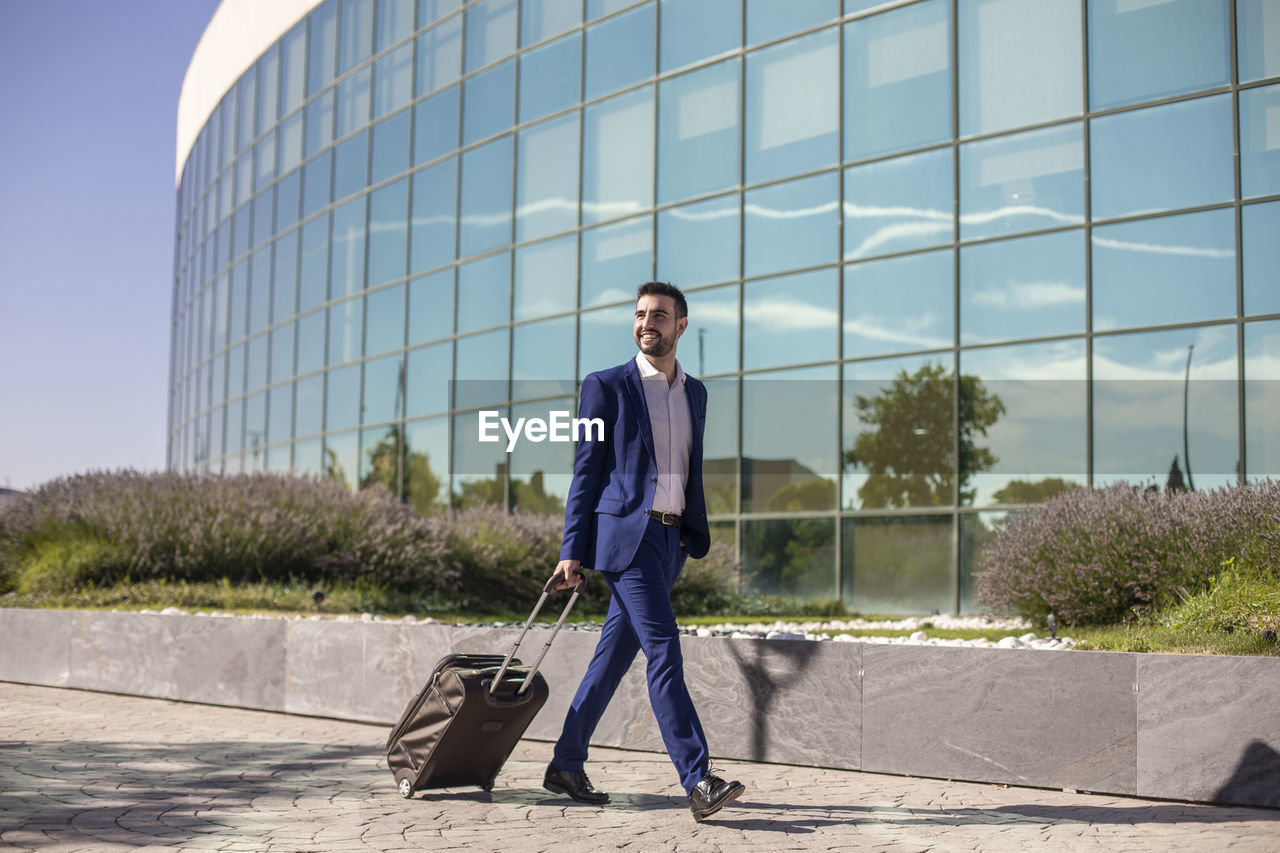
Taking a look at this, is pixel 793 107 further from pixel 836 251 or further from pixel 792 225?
pixel 836 251

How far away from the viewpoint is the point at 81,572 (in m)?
11.5

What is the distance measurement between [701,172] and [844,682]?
11397 millimetres

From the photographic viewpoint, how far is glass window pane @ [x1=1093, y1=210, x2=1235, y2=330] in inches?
481

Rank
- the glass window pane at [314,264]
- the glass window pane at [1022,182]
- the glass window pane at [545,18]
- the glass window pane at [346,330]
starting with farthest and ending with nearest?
the glass window pane at [314,264] → the glass window pane at [346,330] → the glass window pane at [545,18] → the glass window pane at [1022,182]

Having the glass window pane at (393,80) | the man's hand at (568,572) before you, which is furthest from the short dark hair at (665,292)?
the glass window pane at (393,80)

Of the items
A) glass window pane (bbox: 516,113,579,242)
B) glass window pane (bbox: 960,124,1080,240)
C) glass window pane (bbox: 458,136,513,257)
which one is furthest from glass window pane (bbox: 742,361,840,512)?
glass window pane (bbox: 458,136,513,257)

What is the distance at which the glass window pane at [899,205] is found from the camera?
1413 centimetres

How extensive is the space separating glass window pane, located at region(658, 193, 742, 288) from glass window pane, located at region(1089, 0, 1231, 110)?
4821 millimetres

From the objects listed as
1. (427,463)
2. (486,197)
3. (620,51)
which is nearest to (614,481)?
(620,51)

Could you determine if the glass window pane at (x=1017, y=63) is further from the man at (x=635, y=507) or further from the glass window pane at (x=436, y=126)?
the man at (x=635, y=507)

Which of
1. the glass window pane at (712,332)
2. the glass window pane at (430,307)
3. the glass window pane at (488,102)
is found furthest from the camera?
the glass window pane at (430,307)

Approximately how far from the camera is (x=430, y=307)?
2025 centimetres

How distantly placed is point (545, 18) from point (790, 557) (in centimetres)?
946

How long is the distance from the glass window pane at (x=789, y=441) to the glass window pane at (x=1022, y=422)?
1.75 meters
